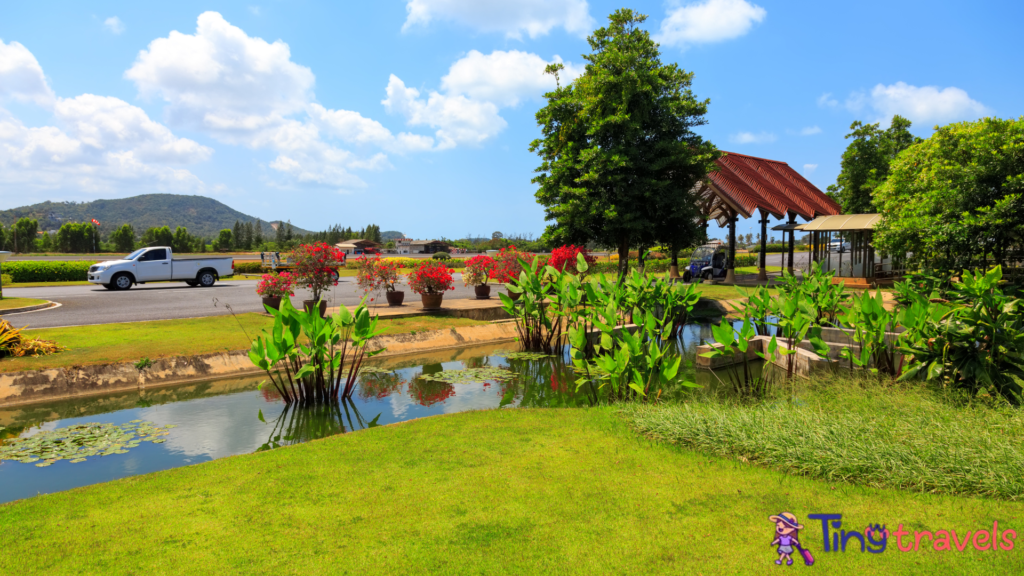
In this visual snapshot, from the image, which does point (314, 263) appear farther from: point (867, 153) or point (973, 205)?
point (867, 153)

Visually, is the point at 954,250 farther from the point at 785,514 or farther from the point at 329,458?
the point at 329,458

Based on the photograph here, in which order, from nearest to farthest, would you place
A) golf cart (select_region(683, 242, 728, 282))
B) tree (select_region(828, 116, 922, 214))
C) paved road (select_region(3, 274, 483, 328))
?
1. paved road (select_region(3, 274, 483, 328))
2. golf cart (select_region(683, 242, 728, 282))
3. tree (select_region(828, 116, 922, 214))

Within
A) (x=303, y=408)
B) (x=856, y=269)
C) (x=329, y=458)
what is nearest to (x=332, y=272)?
(x=303, y=408)

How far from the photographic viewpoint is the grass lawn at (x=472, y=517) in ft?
9.69

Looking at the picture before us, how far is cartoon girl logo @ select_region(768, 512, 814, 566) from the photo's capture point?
2898 millimetres

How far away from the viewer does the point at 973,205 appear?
13375mm

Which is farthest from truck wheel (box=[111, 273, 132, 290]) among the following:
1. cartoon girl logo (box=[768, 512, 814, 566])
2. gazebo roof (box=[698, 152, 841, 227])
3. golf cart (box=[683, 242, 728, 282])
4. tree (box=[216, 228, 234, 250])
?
tree (box=[216, 228, 234, 250])

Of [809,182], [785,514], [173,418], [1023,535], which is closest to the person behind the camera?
[1023,535]

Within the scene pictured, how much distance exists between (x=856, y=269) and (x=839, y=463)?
77.9 ft

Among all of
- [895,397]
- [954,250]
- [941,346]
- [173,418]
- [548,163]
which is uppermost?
[548,163]

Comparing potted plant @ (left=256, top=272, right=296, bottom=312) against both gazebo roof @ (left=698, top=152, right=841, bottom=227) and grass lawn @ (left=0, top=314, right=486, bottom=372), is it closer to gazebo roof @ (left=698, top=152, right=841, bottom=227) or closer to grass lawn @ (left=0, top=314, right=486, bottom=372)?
grass lawn @ (left=0, top=314, right=486, bottom=372)

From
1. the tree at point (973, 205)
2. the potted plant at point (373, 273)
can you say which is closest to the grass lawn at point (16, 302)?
the potted plant at point (373, 273)

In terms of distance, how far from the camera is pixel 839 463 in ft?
13.3

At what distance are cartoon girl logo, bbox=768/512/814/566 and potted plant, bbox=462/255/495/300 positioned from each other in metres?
14.5
